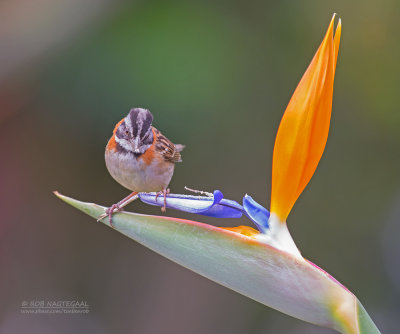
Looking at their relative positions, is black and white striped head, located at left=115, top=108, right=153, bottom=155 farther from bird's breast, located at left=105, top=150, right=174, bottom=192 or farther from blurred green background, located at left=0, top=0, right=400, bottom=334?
blurred green background, located at left=0, top=0, right=400, bottom=334

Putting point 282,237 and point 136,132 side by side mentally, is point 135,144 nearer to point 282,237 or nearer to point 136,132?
point 136,132

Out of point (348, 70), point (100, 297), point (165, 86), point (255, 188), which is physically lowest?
point (100, 297)

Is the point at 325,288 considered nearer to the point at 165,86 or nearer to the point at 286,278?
the point at 286,278

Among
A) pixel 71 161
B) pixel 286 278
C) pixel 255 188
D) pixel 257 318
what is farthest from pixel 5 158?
pixel 286 278

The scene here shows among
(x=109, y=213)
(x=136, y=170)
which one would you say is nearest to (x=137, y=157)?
(x=136, y=170)

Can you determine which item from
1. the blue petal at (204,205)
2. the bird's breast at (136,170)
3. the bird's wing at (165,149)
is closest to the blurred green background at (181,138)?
the bird's wing at (165,149)

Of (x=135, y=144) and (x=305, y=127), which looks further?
(x=135, y=144)

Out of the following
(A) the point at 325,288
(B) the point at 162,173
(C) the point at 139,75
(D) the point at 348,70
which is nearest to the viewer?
(A) the point at 325,288
